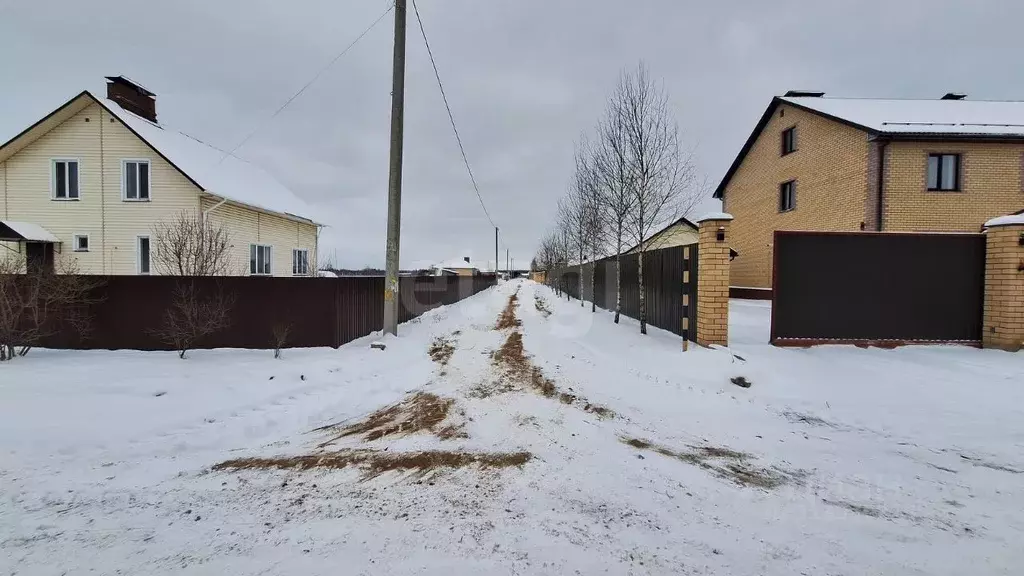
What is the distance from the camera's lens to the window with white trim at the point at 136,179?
574 inches

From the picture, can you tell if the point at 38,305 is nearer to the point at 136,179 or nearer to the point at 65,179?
the point at 136,179

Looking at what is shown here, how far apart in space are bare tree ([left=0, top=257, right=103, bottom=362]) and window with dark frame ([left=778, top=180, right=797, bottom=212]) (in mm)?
23759

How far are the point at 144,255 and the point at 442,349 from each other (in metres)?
13.6

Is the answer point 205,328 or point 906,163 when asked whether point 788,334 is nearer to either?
point 205,328

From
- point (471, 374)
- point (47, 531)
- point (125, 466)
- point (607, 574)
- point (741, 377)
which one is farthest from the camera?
point (471, 374)

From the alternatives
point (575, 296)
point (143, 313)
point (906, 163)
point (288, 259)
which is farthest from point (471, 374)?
point (575, 296)

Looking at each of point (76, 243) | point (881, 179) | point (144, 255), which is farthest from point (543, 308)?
point (76, 243)

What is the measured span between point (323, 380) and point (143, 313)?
13.0 ft

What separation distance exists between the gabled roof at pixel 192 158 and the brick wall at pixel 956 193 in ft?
80.5

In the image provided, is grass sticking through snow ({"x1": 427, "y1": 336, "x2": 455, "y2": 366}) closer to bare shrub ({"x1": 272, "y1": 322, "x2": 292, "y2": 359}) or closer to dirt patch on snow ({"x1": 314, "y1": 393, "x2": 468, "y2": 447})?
dirt patch on snow ({"x1": 314, "y1": 393, "x2": 468, "y2": 447})

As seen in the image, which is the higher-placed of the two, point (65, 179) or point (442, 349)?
point (65, 179)

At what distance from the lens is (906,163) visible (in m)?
14.8

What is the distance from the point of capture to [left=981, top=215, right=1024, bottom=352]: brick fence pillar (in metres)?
6.33

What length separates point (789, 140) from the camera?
1917 cm
